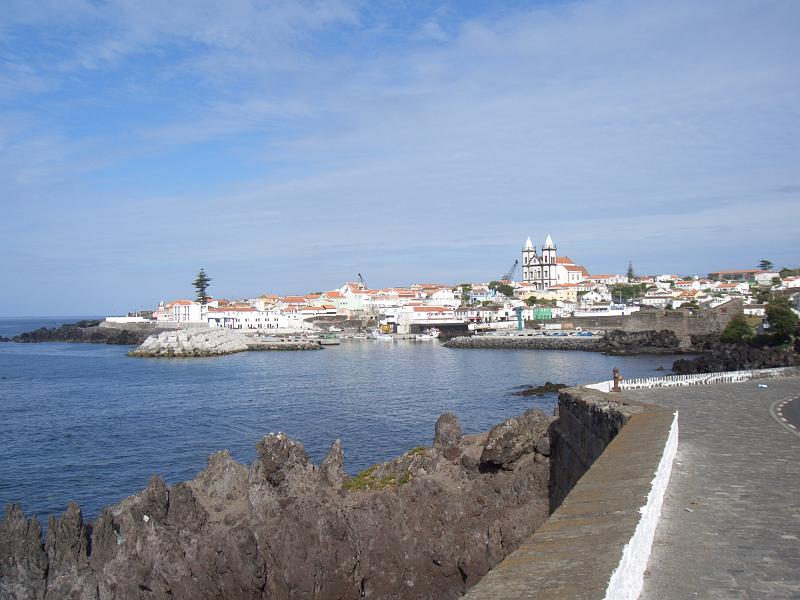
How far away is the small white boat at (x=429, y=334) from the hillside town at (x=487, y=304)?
9.10 ft

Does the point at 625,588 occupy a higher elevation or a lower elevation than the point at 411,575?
higher

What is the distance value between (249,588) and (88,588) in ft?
8.29

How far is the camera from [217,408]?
34.2 meters

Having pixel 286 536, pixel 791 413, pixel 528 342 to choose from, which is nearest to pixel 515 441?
pixel 791 413

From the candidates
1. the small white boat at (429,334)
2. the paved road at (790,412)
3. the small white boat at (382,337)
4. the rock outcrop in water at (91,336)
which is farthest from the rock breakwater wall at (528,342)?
the paved road at (790,412)

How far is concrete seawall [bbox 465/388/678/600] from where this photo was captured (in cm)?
406

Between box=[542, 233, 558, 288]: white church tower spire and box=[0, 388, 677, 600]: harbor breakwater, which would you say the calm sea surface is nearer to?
box=[0, 388, 677, 600]: harbor breakwater

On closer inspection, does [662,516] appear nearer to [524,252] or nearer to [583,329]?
[583,329]

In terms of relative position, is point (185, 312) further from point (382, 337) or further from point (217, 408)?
point (217, 408)

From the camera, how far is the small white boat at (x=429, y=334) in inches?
3730

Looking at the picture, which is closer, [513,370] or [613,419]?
[613,419]

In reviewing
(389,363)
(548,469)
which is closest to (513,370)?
(389,363)

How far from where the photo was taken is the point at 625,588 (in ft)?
14.6

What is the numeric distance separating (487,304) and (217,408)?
278ft
